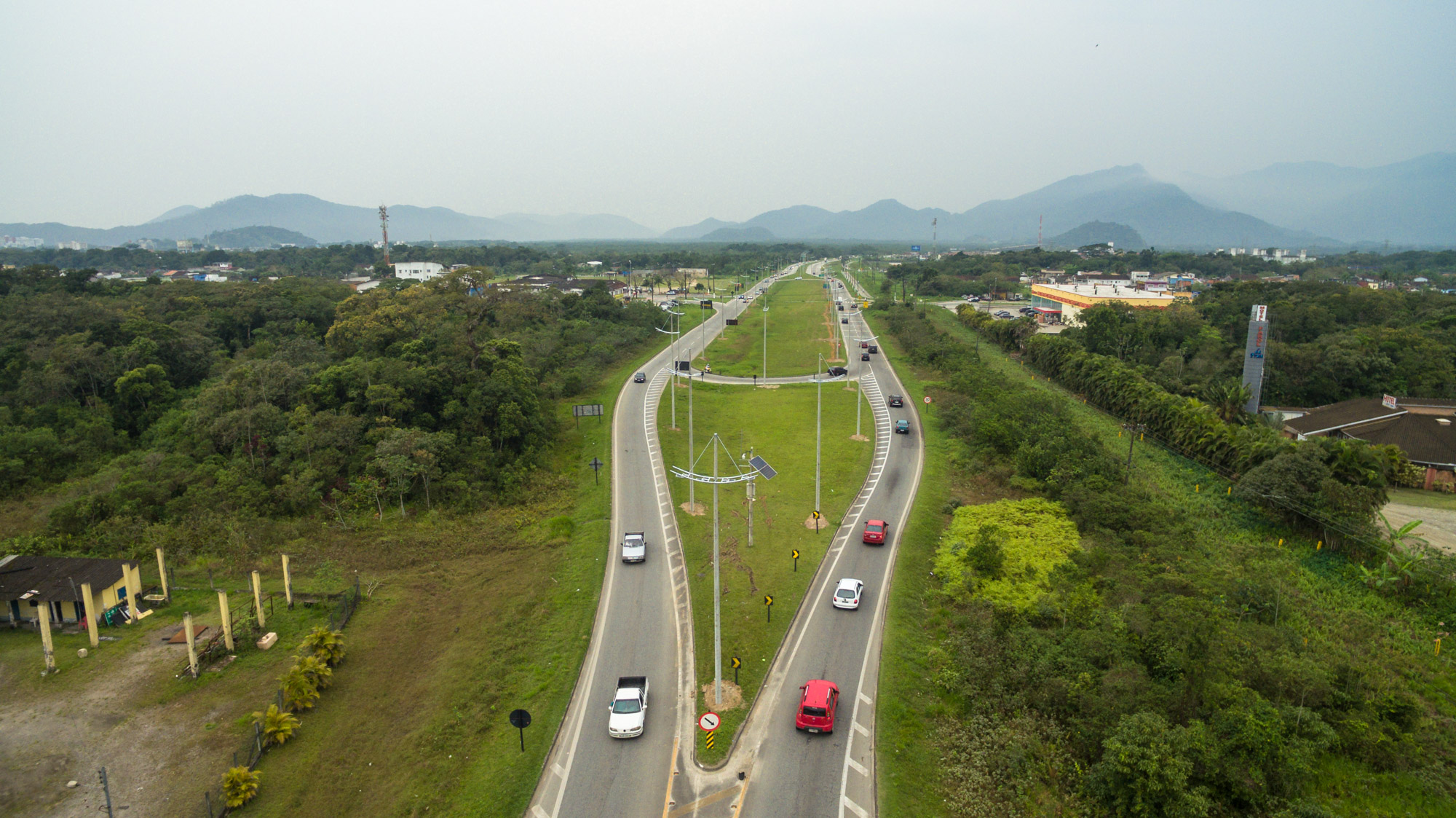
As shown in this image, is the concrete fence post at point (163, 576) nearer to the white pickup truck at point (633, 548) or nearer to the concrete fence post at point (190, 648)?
the concrete fence post at point (190, 648)

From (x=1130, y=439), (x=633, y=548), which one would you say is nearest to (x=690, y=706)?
(x=633, y=548)

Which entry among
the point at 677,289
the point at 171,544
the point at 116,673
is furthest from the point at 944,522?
the point at 677,289

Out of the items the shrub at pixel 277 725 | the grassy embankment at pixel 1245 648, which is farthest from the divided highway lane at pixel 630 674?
the shrub at pixel 277 725

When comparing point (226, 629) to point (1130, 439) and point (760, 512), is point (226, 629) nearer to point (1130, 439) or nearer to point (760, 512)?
point (760, 512)

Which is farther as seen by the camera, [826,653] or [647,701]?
[826,653]

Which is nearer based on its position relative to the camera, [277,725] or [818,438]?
[277,725]

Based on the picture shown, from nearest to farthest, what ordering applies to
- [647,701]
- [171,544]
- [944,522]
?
[647,701]
[171,544]
[944,522]

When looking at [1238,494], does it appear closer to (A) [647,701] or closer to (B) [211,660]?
(A) [647,701]
